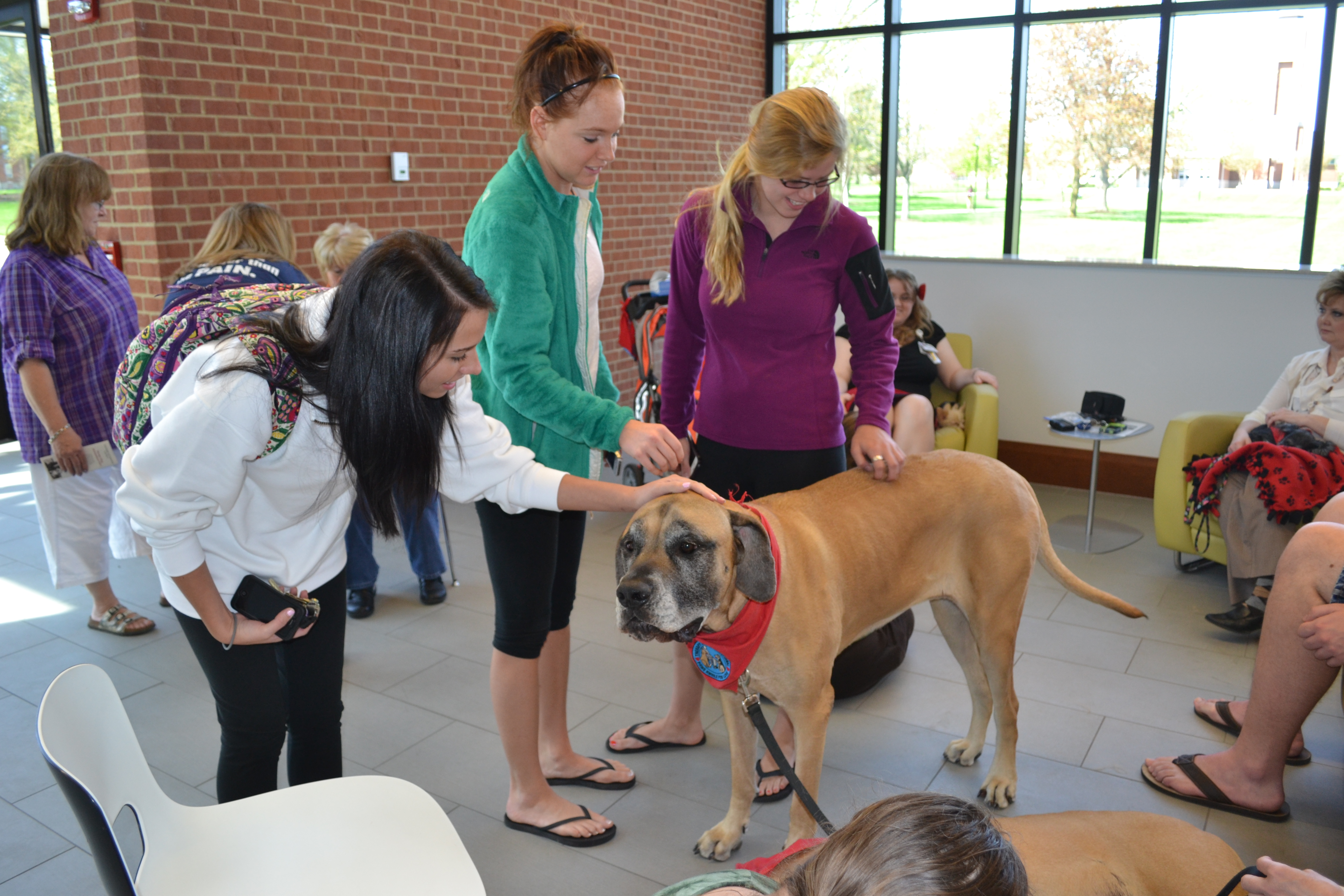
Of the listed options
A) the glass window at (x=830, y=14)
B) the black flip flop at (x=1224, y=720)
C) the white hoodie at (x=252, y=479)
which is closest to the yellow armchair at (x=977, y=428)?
the black flip flop at (x=1224, y=720)

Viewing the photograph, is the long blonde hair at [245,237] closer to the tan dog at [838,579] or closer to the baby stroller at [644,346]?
the baby stroller at [644,346]

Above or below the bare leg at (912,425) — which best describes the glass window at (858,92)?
above

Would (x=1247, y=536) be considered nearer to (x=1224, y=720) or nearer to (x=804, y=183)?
(x=1224, y=720)

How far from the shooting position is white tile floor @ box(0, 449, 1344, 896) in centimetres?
226

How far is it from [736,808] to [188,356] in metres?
1.57

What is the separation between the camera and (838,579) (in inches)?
81.6

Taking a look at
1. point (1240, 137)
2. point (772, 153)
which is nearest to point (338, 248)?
point (772, 153)

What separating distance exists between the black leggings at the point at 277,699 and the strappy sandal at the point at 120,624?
2093mm

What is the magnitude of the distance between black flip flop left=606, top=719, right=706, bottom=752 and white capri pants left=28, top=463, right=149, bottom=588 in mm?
1910

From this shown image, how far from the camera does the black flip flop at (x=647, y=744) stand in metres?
2.68

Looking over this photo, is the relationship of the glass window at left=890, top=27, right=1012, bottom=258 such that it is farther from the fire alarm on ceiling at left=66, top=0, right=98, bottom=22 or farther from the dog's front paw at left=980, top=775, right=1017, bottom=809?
the fire alarm on ceiling at left=66, top=0, right=98, bottom=22

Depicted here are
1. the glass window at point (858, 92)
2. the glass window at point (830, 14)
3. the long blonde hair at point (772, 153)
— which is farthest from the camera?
the glass window at point (858, 92)

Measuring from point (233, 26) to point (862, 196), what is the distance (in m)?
4.78

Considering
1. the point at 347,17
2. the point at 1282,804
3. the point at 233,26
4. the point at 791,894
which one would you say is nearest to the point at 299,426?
the point at 791,894
